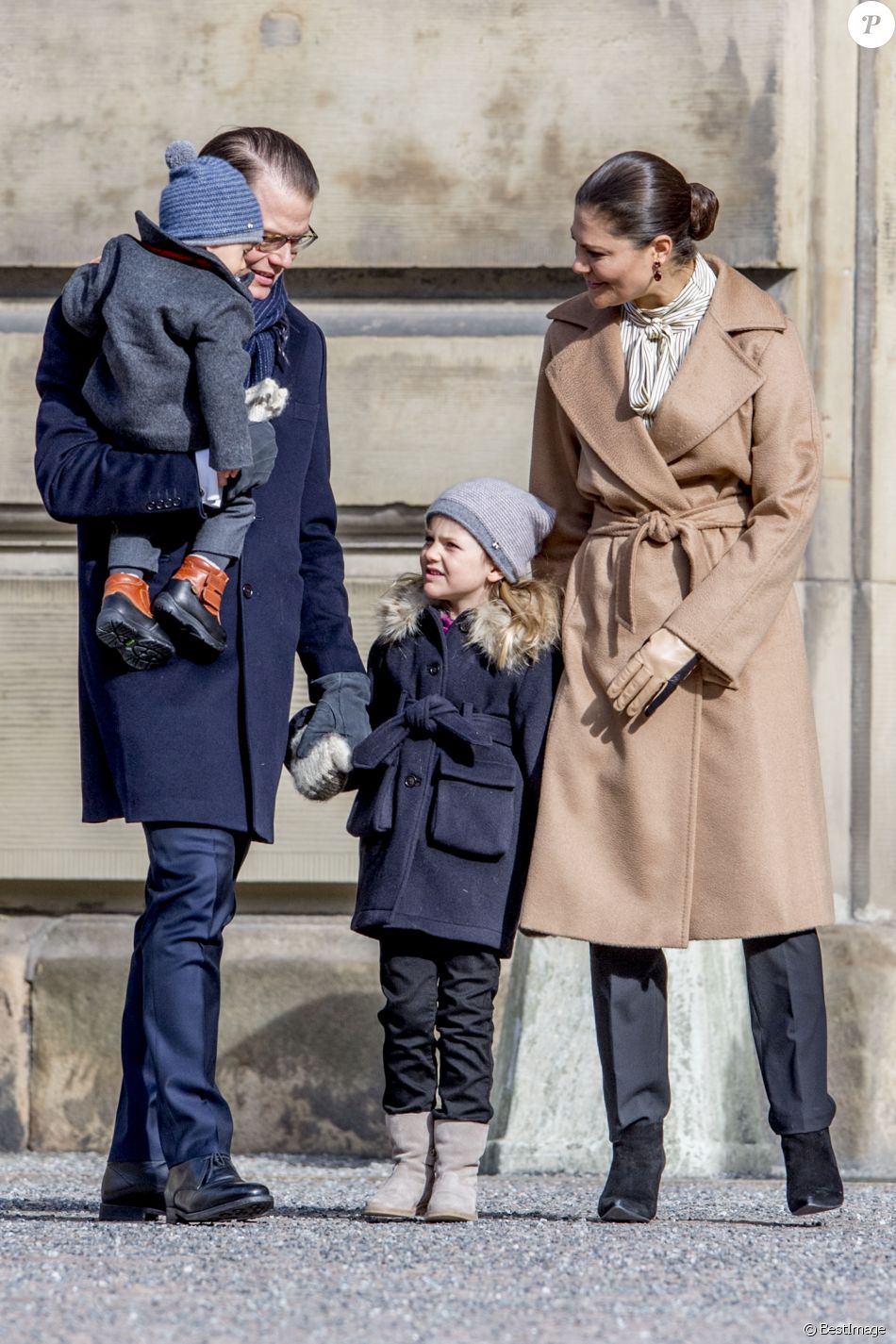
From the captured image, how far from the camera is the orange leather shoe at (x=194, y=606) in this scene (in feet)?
11.1

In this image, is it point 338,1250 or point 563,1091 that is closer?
point 338,1250

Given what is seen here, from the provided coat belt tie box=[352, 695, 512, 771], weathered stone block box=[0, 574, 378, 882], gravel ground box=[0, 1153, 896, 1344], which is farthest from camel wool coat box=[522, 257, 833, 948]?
weathered stone block box=[0, 574, 378, 882]

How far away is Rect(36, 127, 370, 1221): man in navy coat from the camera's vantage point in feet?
11.1

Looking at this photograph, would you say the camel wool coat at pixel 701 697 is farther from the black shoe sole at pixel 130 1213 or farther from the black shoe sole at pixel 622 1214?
the black shoe sole at pixel 130 1213

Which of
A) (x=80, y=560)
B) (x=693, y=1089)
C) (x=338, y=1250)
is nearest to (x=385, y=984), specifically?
(x=338, y=1250)

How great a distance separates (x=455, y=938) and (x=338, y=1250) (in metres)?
0.60

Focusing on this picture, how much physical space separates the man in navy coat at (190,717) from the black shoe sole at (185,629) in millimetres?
35

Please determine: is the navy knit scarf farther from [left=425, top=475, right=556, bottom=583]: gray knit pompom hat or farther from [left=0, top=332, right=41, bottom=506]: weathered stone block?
[left=0, top=332, right=41, bottom=506]: weathered stone block

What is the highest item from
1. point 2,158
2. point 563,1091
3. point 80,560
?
point 2,158

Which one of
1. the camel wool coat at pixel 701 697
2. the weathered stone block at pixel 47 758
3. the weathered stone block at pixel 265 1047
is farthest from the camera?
the weathered stone block at pixel 47 758

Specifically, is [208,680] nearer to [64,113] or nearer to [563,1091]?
[563,1091]

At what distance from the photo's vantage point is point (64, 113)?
5.23 m

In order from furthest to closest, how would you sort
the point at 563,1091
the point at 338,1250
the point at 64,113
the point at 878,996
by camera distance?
the point at 64,113, the point at 878,996, the point at 563,1091, the point at 338,1250

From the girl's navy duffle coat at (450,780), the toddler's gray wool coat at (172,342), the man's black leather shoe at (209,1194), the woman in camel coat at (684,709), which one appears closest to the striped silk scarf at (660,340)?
the woman in camel coat at (684,709)
